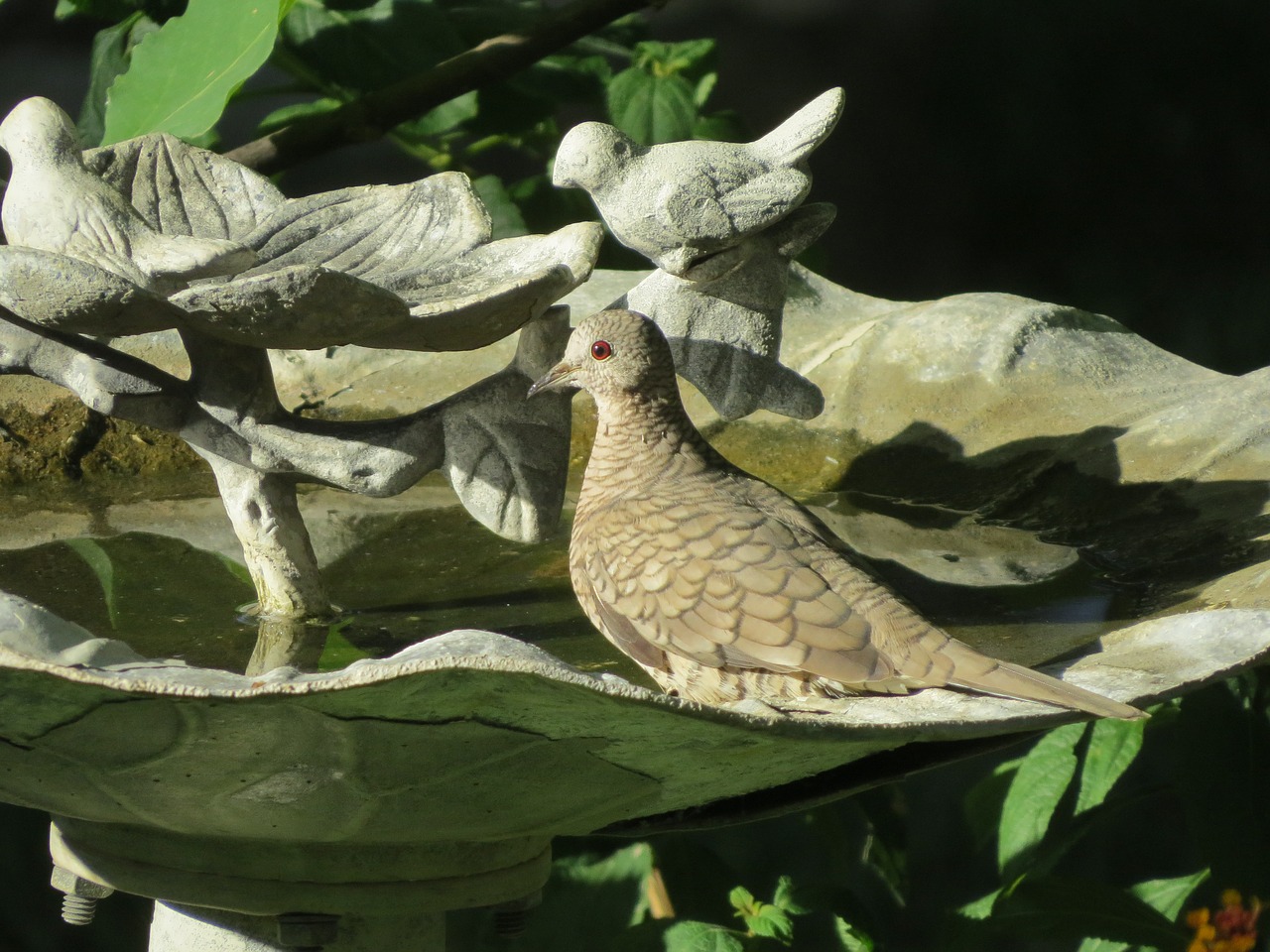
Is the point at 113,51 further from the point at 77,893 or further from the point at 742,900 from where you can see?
the point at 742,900

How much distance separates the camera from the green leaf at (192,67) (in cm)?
224

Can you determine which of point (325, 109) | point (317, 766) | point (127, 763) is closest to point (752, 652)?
point (317, 766)

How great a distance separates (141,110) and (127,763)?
129cm

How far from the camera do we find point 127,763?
154 cm

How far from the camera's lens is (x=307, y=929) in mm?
1935

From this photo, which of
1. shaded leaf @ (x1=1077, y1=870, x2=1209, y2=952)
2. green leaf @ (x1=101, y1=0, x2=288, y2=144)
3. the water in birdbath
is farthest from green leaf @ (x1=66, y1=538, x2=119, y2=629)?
shaded leaf @ (x1=1077, y1=870, x2=1209, y2=952)

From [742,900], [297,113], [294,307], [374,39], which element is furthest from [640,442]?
[297,113]

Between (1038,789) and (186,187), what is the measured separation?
6.06ft

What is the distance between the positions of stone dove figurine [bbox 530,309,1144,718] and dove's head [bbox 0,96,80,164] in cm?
72

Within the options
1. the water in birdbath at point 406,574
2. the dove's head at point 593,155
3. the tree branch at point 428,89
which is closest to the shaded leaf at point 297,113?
the tree branch at point 428,89

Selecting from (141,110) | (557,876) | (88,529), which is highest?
(141,110)

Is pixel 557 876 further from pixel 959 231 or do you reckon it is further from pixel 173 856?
pixel 959 231

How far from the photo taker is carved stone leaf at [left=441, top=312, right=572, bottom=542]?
2209mm

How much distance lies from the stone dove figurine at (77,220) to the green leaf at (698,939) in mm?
1231
